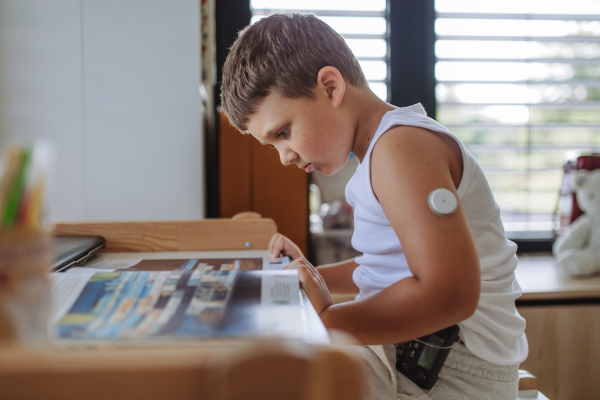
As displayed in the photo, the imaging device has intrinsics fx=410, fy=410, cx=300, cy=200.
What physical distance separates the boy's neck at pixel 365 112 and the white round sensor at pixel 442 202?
0.85 feet

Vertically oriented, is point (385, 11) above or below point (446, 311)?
above

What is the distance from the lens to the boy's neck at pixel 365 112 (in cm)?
69

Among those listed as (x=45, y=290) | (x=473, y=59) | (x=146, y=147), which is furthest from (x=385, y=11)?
(x=45, y=290)

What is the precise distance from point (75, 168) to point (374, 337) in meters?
1.09

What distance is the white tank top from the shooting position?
1.87 ft

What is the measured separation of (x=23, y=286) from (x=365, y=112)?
561 millimetres

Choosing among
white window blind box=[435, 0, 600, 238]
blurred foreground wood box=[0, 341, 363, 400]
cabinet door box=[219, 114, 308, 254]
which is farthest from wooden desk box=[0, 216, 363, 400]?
white window blind box=[435, 0, 600, 238]

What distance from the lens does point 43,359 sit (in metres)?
0.22

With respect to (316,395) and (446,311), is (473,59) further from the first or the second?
(316,395)

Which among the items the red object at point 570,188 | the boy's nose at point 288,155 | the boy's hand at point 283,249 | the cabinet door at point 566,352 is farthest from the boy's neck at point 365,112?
the red object at point 570,188

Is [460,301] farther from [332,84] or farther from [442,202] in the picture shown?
[332,84]

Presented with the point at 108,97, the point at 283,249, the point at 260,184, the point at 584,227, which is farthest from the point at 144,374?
the point at 584,227

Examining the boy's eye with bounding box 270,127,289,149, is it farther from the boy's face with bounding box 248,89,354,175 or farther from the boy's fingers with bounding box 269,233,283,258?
the boy's fingers with bounding box 269,233,283,258

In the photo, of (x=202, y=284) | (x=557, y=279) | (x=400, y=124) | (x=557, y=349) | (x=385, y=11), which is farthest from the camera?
(x=385, y=11)
